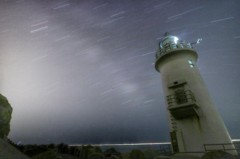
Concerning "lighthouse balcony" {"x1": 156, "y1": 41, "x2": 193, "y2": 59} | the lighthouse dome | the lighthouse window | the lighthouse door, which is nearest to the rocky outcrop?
the lighthouse door

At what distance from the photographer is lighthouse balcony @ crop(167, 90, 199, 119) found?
11.8m

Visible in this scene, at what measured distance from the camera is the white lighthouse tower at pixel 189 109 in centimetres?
1152

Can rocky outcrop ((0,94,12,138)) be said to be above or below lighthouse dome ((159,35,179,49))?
below

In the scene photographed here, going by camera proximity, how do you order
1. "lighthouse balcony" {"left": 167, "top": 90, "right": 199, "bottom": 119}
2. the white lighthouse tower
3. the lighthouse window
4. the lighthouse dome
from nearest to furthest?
the white lighthouse tower, "lighthouse balcony" {"left": 167, "top": 90, "right": 199, "bottom": 119}, the lighthouse window, the lighthouse dome

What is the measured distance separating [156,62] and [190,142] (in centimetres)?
862

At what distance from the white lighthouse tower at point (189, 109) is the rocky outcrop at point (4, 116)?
14994 millimetres

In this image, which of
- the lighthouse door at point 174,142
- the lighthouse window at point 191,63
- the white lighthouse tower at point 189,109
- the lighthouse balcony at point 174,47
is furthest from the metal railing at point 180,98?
the lighthouse balcony at point 174,47

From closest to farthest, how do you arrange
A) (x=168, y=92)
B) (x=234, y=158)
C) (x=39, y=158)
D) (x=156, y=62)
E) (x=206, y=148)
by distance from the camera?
1. (x=234, y=158)
2. (x=206, y=148)
3. (x=39, y=158)
4. (x=168, y=92)
5. (x=156, y=62)

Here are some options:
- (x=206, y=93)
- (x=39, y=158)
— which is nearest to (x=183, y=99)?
(x=206, y=93)

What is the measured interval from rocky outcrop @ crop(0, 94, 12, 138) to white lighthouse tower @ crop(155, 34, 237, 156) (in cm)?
1499

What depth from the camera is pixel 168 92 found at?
48.0ft

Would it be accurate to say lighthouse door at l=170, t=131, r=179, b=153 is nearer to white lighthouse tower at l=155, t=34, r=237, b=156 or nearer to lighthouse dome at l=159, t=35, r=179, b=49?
white lighthouse tower at l=155, t=34, r=237, b=156

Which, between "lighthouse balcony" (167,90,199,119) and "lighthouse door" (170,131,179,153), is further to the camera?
"lighthouse door" (170,131,179,153)

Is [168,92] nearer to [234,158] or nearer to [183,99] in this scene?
[183,99]
